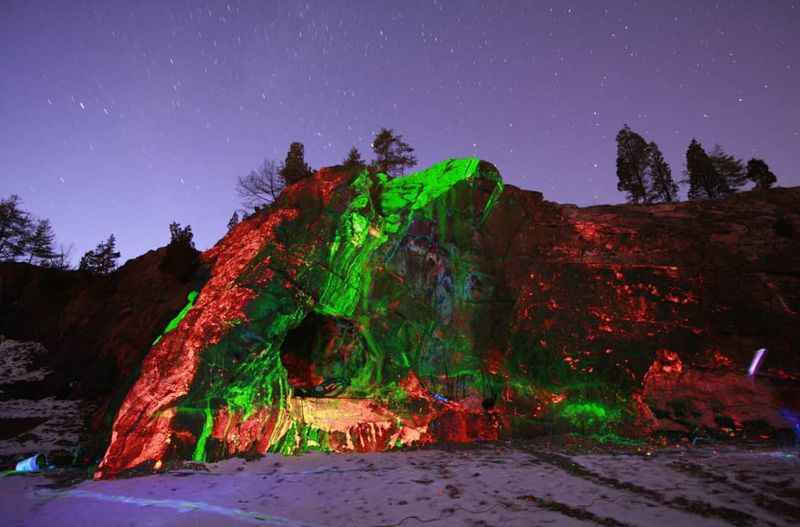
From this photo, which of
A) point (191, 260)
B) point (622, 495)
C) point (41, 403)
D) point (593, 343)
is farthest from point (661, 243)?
point (41, 403)

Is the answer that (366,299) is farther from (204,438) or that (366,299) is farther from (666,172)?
(666,172)

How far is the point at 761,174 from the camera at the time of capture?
2712 cm

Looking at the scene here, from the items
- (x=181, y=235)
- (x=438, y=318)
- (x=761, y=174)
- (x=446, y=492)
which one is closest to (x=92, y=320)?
(x=181, y=235)

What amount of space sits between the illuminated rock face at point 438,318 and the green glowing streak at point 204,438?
0.15ft

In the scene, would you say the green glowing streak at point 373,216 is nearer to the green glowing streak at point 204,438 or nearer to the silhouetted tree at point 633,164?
the green glowing streak at point 204,438

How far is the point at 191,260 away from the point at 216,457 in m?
17.8

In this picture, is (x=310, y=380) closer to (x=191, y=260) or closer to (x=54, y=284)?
(x=191, y=260)

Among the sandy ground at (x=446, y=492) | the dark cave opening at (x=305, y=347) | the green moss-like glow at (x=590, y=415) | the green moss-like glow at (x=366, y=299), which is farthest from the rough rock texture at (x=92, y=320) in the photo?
the green moss-like glow at (x=590, y=415)

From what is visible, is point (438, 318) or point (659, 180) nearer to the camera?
point (438, 318)

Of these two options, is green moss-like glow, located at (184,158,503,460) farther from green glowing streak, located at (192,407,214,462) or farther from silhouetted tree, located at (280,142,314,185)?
silhouetted tree, located at (280,142,314,185)

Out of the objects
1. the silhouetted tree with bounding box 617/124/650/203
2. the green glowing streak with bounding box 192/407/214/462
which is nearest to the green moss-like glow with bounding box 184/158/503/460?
the green glowing streak with bounding box 192/407/214/462

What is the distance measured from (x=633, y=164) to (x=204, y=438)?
116ft

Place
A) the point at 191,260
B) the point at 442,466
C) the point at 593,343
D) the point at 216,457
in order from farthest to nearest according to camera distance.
A: the point at 191,260, the point at 593,343, the point at 216,457, the point at 442,466

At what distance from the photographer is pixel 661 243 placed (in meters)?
12.7
